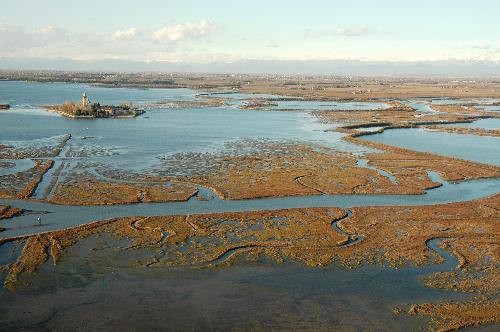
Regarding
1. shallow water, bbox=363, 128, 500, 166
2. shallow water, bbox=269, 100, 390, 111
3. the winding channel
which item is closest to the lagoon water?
the winding channel

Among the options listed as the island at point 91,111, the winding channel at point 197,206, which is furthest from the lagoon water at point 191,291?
the island at point 91,111

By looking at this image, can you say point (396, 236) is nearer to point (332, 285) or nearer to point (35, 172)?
point (332, 285)

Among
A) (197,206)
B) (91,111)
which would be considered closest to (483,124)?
(91,111)

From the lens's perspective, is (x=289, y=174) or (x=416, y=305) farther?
(x=289, y=174)

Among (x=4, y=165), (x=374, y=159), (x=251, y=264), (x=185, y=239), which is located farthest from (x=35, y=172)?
(x=374, y=159)

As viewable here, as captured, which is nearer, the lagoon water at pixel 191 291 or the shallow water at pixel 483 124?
the lagoon water at pixel 191 291

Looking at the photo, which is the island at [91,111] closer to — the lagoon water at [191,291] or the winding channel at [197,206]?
the winding channel at [197,206]

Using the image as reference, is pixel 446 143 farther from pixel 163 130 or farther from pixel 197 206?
pixel 197 206

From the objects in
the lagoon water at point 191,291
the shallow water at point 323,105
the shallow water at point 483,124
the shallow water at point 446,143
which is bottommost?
the lagoon water at point 191,291
